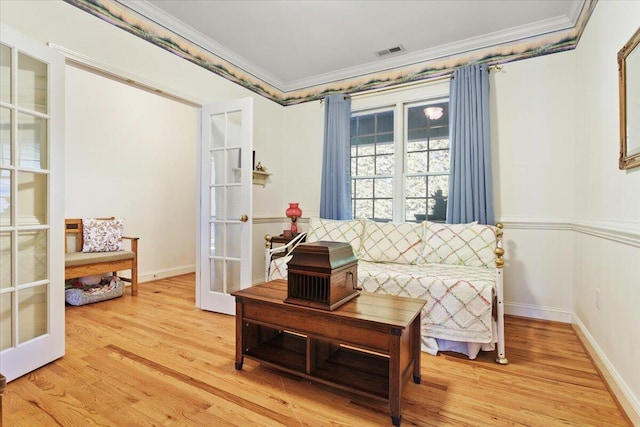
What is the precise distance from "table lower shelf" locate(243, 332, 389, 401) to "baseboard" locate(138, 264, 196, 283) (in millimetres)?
3084

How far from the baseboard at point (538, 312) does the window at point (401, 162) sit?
41.3 inches

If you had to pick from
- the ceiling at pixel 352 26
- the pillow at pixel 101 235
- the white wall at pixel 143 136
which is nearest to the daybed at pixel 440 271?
the white wall at pixel 143 136

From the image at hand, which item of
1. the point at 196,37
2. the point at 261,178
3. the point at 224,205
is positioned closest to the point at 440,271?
the point at 224,205

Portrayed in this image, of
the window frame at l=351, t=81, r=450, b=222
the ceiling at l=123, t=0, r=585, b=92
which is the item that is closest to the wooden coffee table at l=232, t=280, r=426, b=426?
the window frame at l=351, t=81, r=450, b=222

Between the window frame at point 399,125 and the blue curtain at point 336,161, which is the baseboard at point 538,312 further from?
the blue curtain at point 336,161

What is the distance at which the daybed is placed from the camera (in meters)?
2.18

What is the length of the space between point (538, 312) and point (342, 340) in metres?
2.32

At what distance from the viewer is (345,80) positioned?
394cm

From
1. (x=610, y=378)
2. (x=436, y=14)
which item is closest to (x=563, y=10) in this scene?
(x=436, y=14)

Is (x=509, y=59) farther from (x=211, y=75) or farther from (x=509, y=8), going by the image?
(x=211, y=75)

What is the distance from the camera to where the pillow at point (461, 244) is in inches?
108

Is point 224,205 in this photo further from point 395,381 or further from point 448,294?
point 395,381

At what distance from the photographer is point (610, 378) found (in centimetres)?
185

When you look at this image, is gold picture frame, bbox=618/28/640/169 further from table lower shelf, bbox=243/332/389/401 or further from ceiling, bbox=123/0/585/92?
table lower shelf, bbox=243/332/389/401
